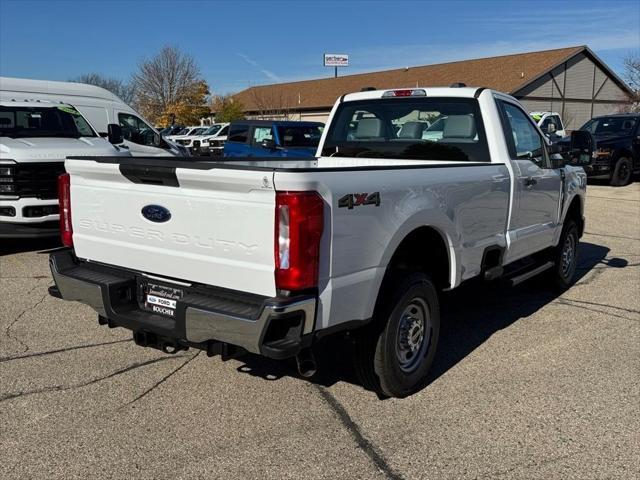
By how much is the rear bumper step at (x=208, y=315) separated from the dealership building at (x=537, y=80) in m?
39.0

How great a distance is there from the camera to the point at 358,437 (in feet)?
11.4

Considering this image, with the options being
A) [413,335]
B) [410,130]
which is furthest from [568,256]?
[413,335]

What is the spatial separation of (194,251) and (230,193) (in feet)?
1.45

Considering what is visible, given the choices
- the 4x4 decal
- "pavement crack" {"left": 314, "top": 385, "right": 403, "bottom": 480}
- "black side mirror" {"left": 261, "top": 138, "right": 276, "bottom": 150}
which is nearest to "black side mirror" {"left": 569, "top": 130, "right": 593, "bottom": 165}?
the 4x4 decal

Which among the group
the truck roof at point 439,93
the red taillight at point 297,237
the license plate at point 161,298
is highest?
the truck roof at point 439,93

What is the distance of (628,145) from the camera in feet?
58.7

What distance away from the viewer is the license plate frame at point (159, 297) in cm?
346

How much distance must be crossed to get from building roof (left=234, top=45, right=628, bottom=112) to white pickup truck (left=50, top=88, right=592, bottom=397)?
3392cm

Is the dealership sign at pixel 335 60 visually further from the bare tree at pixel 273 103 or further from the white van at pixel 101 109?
the white van at pixel 101 109

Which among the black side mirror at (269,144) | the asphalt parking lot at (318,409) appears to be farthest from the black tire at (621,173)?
the asphalt parking lot at (318,409)

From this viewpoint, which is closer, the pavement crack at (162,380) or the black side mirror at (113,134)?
the pavement crack at (162,380)

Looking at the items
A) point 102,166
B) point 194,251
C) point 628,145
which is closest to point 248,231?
point 194,251

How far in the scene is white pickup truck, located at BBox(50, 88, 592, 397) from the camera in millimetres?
3010

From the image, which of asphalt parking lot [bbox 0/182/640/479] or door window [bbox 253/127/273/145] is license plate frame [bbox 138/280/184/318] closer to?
asphalt parking lot [bbox 0/182/640/479]
